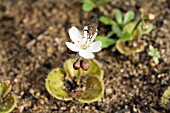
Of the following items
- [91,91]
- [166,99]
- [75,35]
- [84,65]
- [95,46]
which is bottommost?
[166,99]

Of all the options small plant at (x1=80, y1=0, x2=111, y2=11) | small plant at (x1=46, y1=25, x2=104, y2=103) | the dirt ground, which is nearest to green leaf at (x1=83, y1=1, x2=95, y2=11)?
small plant at (x1=80, y1=0, x2=111, y2=11)

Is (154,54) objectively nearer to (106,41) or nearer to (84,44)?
(106,41)

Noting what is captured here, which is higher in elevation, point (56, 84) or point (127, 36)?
point (127, 36)

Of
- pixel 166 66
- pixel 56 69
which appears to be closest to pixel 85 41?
pixel 56 69

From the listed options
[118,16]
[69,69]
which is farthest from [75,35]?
[118,16]

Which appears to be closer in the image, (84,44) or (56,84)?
(84,44)

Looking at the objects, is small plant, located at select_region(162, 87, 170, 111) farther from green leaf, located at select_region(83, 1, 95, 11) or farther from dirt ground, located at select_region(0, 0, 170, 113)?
green leaf, located at select_region(83, 1, 95, 11)

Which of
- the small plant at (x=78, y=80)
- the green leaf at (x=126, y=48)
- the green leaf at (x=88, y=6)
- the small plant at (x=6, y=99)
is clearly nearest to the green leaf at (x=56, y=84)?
the small plant at (x=78, y=80)
